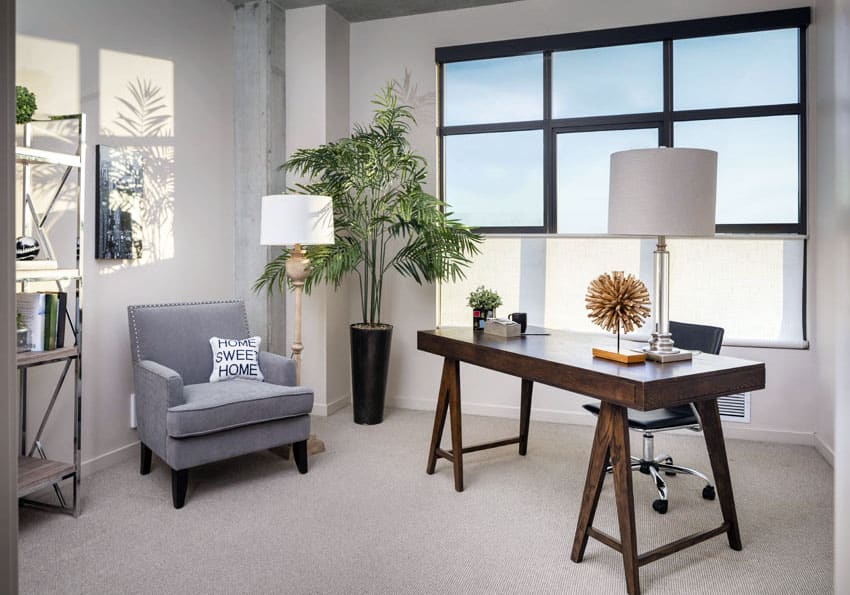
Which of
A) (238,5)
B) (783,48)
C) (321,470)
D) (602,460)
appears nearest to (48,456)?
(321,470)

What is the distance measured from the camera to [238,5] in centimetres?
445

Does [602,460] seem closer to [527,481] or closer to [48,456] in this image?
[527,481]

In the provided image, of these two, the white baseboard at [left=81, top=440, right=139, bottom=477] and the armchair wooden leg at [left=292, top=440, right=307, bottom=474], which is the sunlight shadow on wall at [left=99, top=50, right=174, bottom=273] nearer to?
the white baseboard at [left=81, top=440, right=139, bottom=477]

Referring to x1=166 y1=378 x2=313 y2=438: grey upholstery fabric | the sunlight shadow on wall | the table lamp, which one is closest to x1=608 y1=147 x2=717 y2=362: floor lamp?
the table lamp

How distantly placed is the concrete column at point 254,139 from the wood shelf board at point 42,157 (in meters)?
1.70

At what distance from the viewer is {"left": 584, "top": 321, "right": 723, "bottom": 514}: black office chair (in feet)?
9.26

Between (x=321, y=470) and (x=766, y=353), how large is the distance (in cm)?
284

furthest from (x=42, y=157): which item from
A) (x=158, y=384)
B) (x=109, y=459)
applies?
(x=109, y=459)

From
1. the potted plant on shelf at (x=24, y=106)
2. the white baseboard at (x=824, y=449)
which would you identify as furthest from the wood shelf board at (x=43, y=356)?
the white baseboard at (x=824, y=449)

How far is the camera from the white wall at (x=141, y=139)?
10.2ft

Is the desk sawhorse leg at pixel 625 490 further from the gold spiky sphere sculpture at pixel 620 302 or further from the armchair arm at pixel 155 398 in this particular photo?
the armchair arm at pixel 155 398

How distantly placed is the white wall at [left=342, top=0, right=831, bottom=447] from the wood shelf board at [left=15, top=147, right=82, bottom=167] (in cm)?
250

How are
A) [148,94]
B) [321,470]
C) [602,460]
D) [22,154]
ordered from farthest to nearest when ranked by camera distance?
1. [148,94]
2. [321,470]
3. [22,154]
4. [602,460]

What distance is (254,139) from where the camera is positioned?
4.44 m
